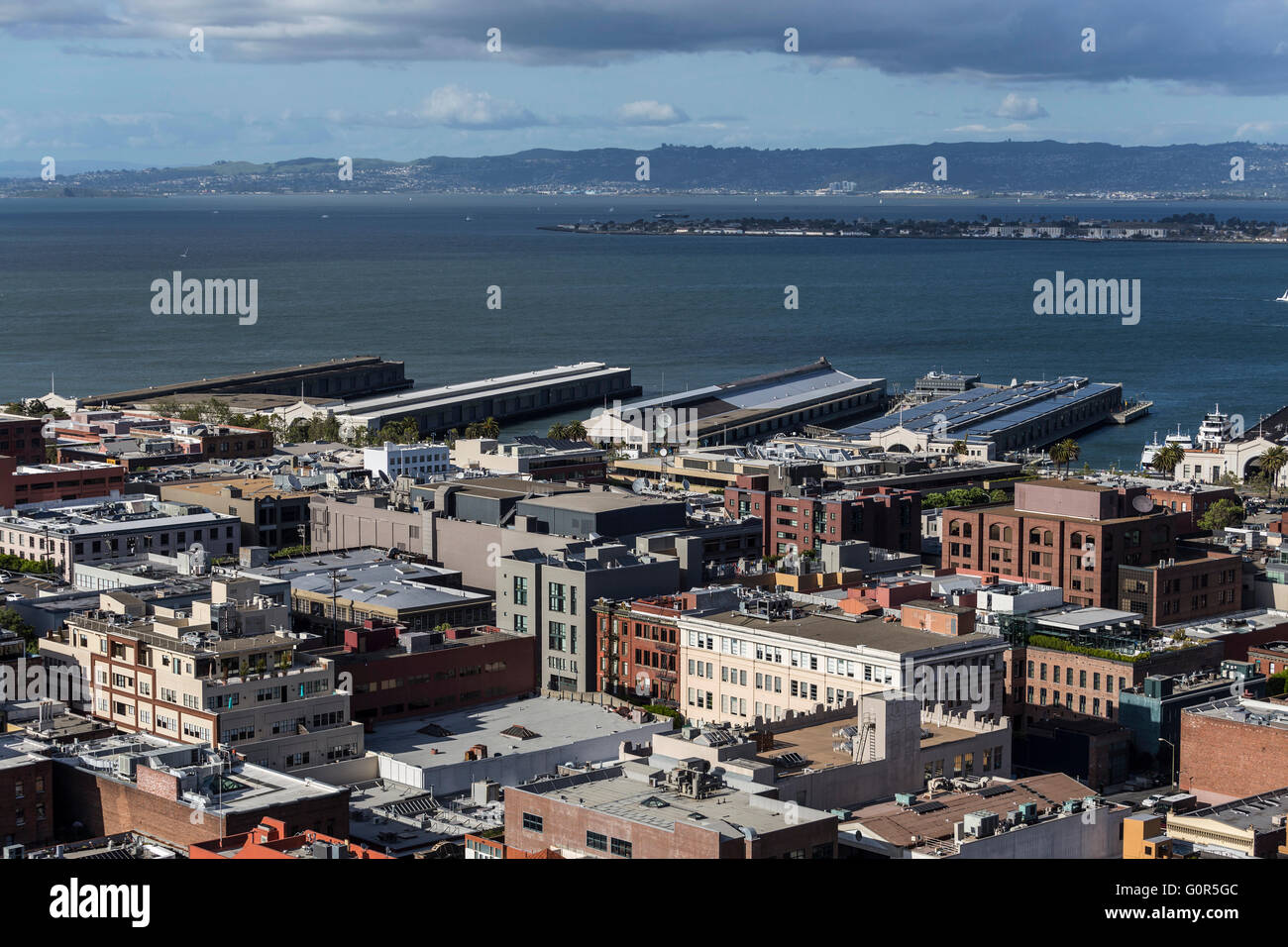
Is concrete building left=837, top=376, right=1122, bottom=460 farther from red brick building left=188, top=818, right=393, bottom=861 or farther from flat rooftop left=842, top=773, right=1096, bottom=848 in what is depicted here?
red brick building left=188, top=818, right=393, bottom=861

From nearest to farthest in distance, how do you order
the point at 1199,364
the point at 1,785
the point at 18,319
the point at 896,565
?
1. the point at 1,785
2. the point at 896,565
3. the point at 1199,364
4. the point at 18,319

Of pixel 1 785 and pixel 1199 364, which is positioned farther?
pixel 1199 364

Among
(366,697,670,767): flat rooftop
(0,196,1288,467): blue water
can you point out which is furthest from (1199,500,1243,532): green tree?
(366,697,670,767): flat rooftop

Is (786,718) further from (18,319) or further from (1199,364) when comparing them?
(18,319)

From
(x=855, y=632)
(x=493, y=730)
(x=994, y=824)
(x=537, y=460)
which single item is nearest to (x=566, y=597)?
(x=493, y=730)

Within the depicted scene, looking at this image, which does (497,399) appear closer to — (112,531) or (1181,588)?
(112,531)

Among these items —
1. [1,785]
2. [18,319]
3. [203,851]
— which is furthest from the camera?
[18,319]
